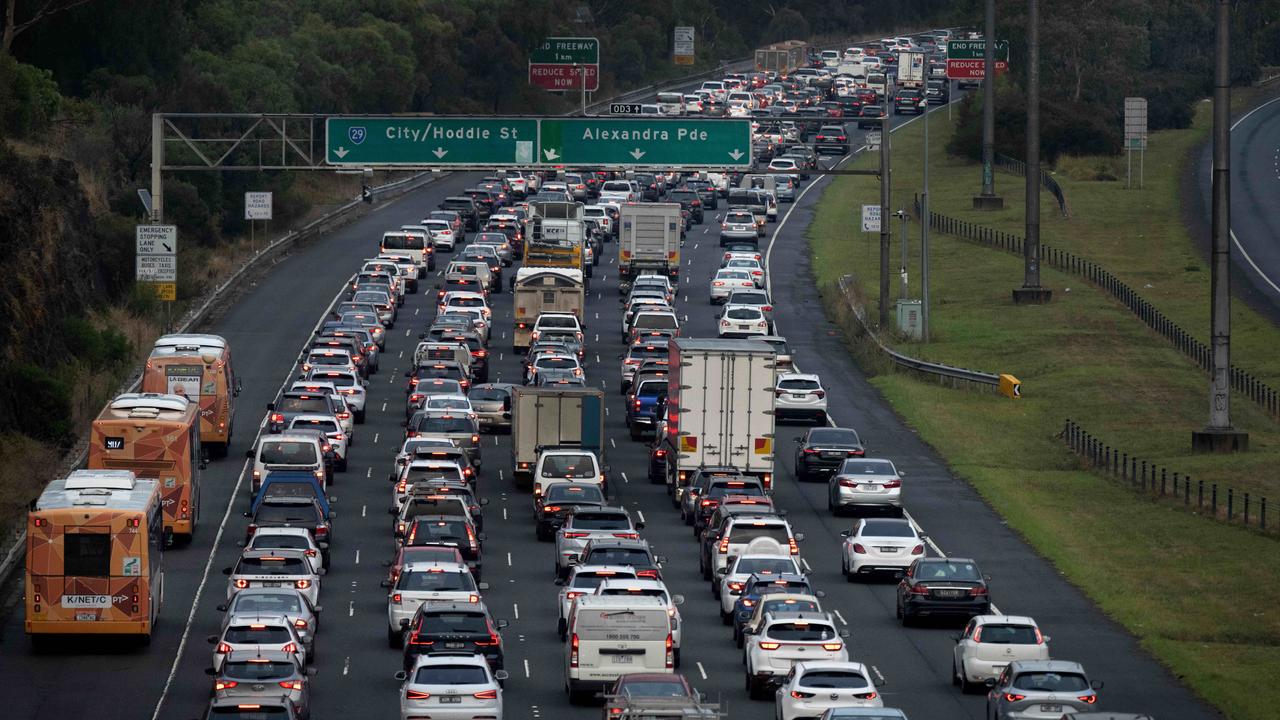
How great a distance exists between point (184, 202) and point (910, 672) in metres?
65.3

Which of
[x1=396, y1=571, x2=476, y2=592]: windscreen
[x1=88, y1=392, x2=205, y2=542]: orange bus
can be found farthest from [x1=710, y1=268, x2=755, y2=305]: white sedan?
[x1=396, y1=571, x2=476, y2=592]: windscreen

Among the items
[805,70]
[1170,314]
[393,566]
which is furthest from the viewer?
[805,70]

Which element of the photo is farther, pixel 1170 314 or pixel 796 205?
pixel 796 205

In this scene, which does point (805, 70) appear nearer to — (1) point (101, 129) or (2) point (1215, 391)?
(1) point (101, 129)

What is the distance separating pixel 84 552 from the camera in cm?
3703

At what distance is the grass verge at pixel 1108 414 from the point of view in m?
Result: 42.0

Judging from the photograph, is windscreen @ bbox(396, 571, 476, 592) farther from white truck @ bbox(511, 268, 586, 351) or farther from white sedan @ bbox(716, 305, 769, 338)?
white truck @ bbox(511, 268, 586, 351)

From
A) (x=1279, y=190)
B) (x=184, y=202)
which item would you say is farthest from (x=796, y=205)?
(x=184, y=202)

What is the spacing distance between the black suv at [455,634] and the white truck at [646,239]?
57.7 meters

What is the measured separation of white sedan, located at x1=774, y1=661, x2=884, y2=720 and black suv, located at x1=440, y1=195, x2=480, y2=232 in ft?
267

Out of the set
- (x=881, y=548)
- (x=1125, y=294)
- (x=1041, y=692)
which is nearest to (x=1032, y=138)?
(x=1125, y=294)

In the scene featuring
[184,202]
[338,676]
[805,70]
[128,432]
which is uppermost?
[805,70]

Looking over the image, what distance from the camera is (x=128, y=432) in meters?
46.0

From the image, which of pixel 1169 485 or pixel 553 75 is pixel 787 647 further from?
pixel 553 75
